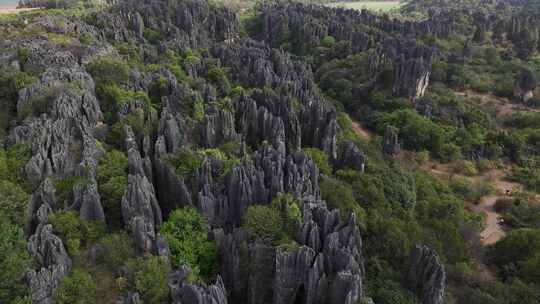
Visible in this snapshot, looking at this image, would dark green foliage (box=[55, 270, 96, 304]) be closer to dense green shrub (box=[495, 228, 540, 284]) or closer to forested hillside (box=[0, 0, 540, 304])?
forested hillside (box=[0, 0, 540, 304])

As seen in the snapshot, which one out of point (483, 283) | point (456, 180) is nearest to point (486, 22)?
point (456, 180)

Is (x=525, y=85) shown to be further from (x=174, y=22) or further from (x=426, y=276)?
(x=174, y=22)

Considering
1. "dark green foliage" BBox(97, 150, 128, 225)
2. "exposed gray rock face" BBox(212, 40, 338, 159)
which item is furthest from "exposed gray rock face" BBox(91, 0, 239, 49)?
"dark green foliage" BBox(97, 150, 128, 225)

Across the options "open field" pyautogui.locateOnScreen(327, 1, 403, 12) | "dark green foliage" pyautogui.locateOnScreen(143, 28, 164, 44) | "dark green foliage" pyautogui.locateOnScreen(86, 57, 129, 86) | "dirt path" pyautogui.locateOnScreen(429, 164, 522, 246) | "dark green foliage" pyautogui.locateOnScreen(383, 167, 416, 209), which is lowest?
"dirt path" pyautogui.locateOnScreen(429, 164, 522, 246)

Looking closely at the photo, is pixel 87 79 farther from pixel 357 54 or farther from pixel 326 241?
pixel 357 54

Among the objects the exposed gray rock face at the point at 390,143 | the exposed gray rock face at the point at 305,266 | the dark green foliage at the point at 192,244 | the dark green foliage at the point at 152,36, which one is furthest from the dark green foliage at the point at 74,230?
the dark green foliage at the point at 152,36

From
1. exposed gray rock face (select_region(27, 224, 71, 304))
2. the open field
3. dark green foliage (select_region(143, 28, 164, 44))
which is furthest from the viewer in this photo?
the open field
